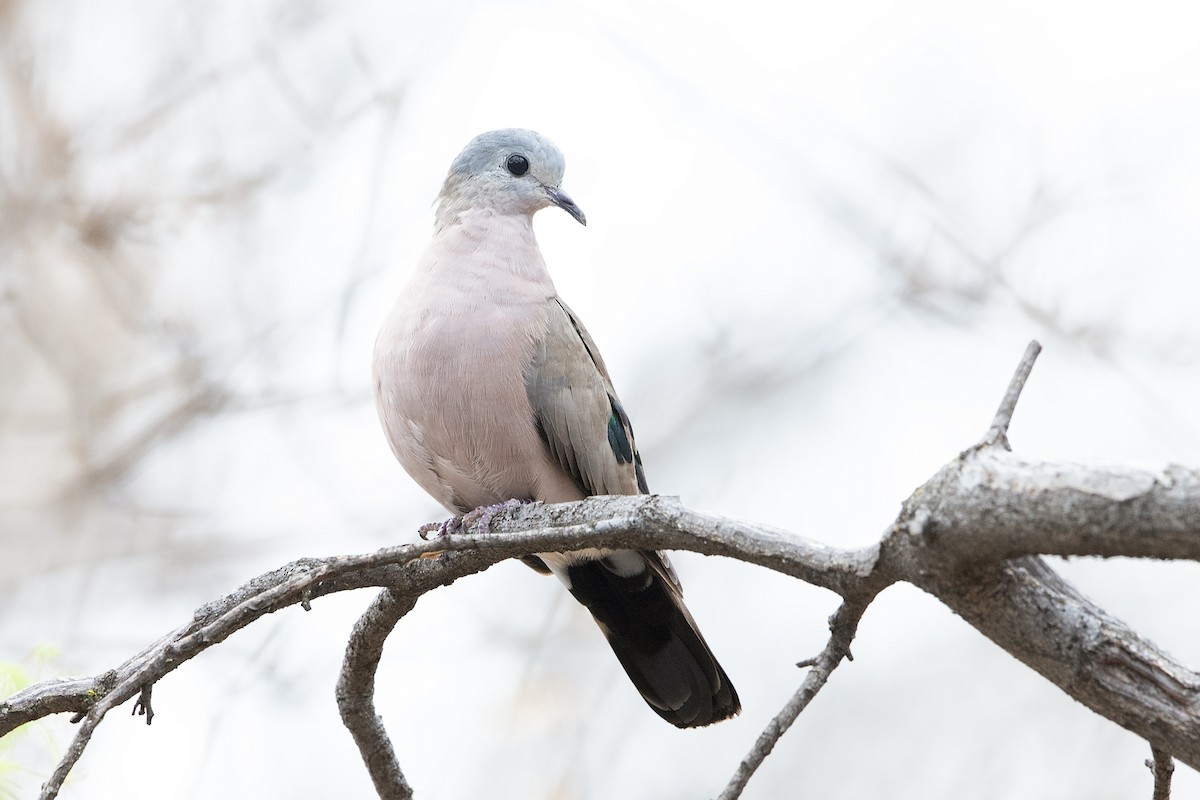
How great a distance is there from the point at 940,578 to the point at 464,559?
0.97 meters

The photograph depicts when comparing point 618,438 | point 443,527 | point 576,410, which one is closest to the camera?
point 443,527

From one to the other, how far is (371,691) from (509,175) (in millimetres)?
1343

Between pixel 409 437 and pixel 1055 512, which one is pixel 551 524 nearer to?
pixel 409 437

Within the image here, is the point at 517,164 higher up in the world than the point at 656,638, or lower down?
higher up

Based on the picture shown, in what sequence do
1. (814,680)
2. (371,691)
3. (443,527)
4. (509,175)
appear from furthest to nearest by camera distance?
(509,175)
(443,527)
(371,691)
(814,680)

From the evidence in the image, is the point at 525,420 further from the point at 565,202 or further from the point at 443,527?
the point at 565,202

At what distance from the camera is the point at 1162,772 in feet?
5.18

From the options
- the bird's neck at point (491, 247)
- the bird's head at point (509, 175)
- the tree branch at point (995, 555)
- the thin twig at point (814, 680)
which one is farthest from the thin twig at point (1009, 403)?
the bird's head at point (509, 175)

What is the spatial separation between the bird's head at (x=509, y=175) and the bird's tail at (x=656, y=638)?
36.8 inches

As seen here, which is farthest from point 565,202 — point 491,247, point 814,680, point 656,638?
point 814,680

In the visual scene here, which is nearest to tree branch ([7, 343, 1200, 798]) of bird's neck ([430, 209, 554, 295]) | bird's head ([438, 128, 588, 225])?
bird's neck ([430, 209, 554, 295])

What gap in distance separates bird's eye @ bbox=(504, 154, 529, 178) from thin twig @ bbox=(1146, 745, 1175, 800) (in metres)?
2.02

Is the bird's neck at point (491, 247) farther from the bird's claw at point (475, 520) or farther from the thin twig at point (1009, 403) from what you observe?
the thin twig at point (1009, 403)

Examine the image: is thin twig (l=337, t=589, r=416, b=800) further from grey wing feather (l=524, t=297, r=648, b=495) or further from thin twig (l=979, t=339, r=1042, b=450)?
thin twig (l=979, t=339, r=1042, b=450)
